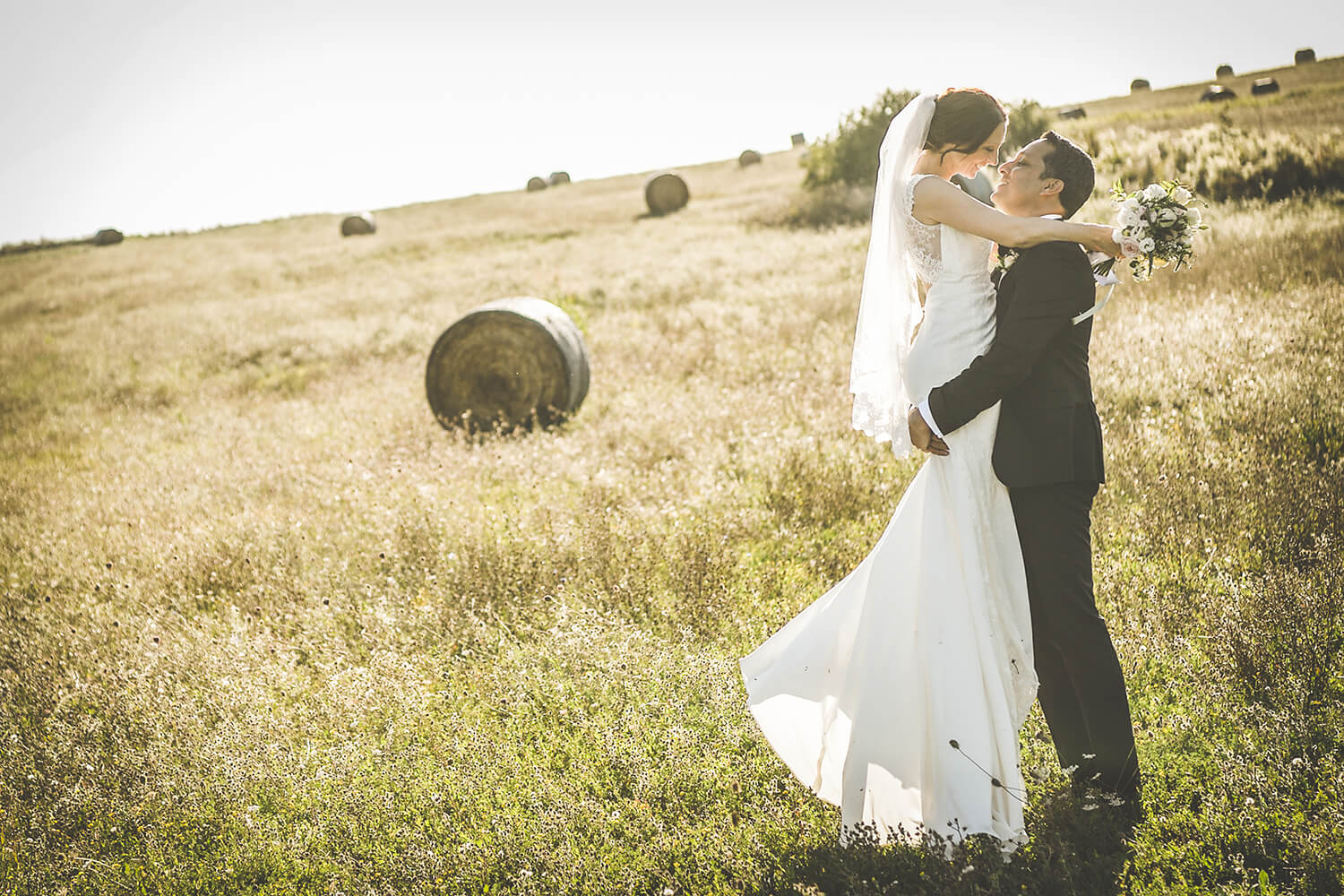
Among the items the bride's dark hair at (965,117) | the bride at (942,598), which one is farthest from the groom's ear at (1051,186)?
the bride's dark hair at (965,117)

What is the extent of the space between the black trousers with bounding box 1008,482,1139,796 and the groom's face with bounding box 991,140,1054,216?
1.01 m

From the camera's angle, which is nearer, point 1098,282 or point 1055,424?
point 1055,424

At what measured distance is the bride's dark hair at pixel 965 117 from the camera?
2857mm

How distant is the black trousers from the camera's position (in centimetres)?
275

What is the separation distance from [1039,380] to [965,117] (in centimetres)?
100

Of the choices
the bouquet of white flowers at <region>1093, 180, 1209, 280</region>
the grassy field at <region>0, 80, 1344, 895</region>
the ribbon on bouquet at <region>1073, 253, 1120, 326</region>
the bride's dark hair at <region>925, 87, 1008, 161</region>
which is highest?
the bride's dark hair at <region>925, 87, 1008, 161</region>

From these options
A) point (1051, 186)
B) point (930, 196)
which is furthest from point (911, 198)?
point (1051, 186)

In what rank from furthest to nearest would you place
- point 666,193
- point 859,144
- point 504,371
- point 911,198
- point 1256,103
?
1. point 666,193
2. point 1256,103
3. point 859,144
4. point 504,371
5. point 911,198

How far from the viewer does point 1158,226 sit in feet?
8.63

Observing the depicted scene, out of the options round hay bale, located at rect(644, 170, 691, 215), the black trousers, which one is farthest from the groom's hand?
round hay bale, located at rect(644, 170, 691, 215)

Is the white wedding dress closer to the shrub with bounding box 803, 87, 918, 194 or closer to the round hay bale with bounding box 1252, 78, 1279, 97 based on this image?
the shrub with bounding box 803, 87, 918, 194

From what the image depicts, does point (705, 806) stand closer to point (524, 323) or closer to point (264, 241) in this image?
point (524, 323)

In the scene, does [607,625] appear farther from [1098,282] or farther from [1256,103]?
[1256,103]

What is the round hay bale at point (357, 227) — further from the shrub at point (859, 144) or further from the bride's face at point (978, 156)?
the bride's face at point (978, 156)
